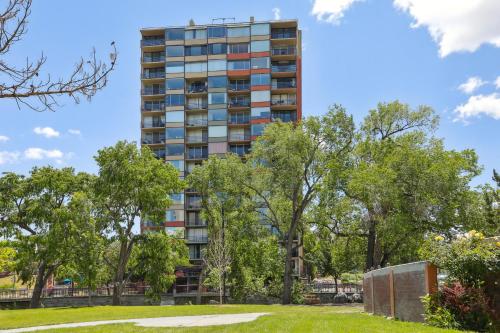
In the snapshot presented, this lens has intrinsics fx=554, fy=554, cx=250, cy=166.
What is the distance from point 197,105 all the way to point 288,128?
3682 cm

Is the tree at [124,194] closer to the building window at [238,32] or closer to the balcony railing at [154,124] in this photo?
the balcony railing at [154,124]

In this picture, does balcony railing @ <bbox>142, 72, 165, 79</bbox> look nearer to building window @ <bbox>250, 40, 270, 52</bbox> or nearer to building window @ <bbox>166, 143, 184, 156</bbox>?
building window @ <bbox>166, 143, 184, 156</bbox>

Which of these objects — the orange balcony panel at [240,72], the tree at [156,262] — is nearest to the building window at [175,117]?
the orange balcony panel at [240,72]

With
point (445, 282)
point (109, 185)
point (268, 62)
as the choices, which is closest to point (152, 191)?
point (109, 185)

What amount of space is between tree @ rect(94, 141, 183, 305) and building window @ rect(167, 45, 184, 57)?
35.8m

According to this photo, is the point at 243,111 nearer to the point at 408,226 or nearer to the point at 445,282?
the point at 408,226

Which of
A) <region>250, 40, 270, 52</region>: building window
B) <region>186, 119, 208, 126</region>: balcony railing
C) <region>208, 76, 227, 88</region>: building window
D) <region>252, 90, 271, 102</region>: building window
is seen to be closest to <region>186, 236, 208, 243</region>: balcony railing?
<region>186, 119, 208, 126</region>: balcony railing

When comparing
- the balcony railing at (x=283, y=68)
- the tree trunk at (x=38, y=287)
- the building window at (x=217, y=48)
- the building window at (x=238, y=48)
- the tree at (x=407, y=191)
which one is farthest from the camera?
the building window at (x=217, y=48)

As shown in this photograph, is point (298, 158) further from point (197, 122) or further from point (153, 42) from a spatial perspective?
point (153, 42)

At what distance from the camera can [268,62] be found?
76.1 meters

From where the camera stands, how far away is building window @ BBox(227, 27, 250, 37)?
7781 cm

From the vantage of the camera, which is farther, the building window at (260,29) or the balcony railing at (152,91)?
the balcony railing at (152,91)

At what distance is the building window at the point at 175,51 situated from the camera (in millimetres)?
78750

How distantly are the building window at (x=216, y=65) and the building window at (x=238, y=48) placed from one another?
193 centimetres
